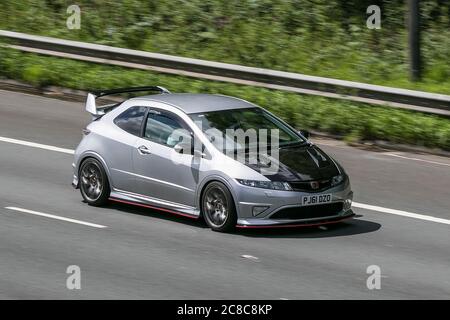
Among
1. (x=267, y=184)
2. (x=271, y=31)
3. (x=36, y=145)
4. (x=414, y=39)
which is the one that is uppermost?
(x=271, y=31)

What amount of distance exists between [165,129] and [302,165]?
1875 millimetres

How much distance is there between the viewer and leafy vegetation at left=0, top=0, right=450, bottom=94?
21.5 meters

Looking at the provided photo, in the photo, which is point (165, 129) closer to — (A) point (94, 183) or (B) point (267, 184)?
(A) point (94, 183)

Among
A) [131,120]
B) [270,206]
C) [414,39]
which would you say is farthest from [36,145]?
[414,39]

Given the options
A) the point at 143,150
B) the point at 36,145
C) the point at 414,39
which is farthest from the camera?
the point at 414,39

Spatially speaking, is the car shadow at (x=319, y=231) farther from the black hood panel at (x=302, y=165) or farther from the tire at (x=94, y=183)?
the tire at (x=94, y=183)

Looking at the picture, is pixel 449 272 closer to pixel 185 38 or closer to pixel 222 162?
pixel 222 162

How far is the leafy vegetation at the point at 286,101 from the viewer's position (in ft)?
60.1

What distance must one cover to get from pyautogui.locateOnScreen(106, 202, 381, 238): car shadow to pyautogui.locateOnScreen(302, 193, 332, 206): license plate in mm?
428

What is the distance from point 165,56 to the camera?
21250mm

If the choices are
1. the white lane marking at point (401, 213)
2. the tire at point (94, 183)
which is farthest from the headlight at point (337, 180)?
the tire at point (94, 183)

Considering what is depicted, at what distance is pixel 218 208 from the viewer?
13.6 meters

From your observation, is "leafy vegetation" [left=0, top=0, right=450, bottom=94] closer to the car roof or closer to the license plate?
the car roof
